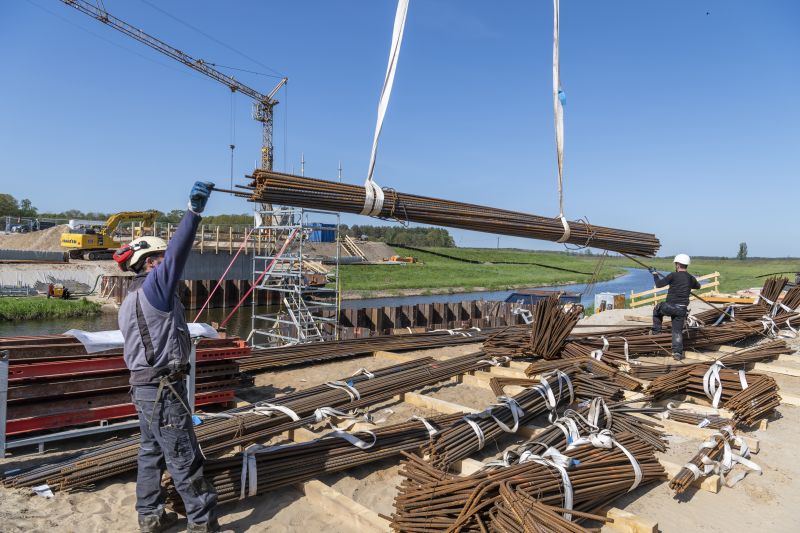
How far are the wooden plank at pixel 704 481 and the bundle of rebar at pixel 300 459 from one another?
6.86 ft

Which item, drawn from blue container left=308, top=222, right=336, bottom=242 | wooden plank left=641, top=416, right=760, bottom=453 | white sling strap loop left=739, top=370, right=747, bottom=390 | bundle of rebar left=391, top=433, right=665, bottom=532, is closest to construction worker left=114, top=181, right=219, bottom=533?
bundle of rebar left=391, top=433, right=665, bottom=532

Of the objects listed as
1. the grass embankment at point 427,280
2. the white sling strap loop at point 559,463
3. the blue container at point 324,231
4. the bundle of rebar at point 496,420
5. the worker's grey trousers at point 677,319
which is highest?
the blue container at point 324,231

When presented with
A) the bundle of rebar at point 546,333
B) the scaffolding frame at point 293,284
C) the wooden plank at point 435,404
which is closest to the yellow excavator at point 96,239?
the scaffolding frame at point 293,284

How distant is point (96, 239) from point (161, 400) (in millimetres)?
38584

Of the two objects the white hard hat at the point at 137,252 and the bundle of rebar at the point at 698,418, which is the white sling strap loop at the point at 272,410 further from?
the bundle of rebar at the point at 698,418

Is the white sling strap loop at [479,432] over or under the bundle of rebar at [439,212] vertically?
under

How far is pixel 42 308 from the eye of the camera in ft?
83.9

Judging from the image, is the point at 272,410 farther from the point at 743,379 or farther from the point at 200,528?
the point at 743,379

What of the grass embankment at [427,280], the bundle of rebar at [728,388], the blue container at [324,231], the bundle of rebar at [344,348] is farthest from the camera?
the grass embankment at [427,280]

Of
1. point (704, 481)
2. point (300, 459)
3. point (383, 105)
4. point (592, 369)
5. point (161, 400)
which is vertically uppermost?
point (383, 105)

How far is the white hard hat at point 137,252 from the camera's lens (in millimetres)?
3885

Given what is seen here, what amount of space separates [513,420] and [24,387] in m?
4.82

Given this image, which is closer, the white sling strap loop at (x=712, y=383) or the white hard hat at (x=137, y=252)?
the white hard hat at (x=137, y=252)

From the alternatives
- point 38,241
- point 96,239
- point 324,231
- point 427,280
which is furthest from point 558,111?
point 38,241
